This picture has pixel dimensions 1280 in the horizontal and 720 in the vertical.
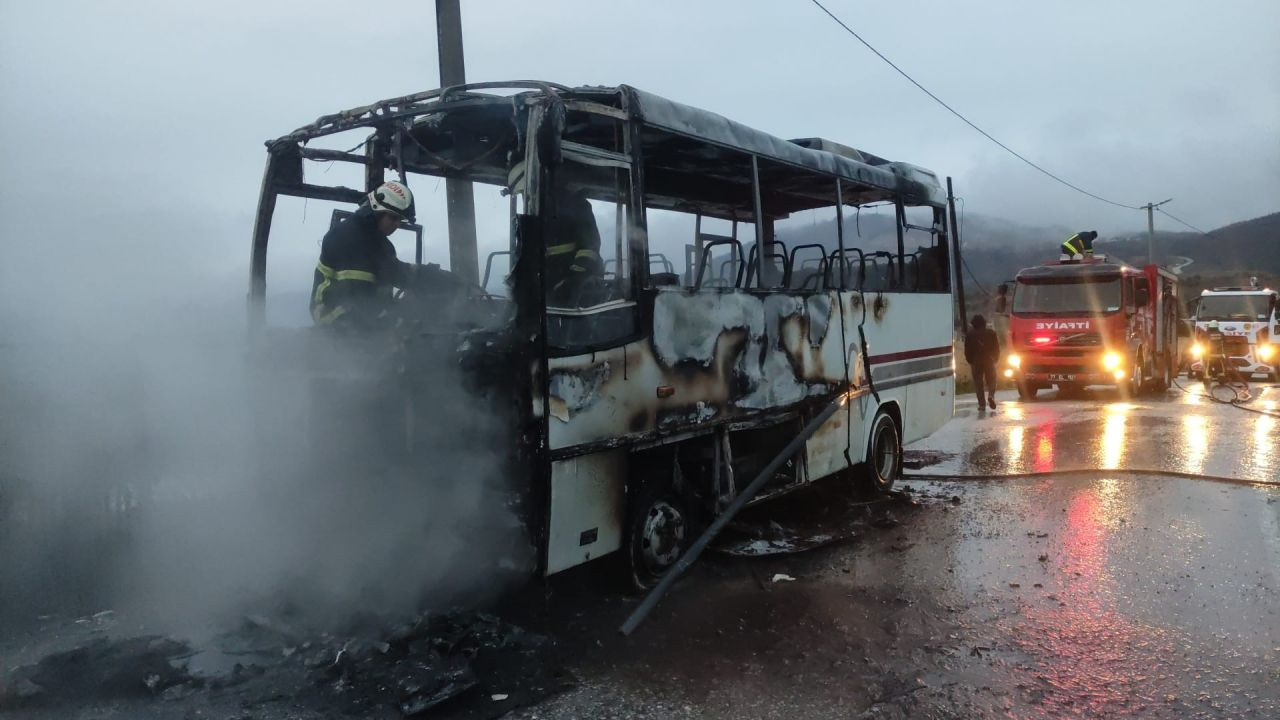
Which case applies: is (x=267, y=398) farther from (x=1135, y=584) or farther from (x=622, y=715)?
(x=1135, y=584)

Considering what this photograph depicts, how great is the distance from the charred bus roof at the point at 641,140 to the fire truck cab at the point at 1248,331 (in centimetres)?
1846

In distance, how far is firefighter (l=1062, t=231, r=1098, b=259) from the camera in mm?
17812

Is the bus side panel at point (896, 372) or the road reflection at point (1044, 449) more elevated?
the bus side panel at point (896, 372)

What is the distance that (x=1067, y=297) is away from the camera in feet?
55.8

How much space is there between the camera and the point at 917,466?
32.7 ft

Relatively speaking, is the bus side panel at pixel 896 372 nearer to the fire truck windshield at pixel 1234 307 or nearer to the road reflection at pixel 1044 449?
the road reflection at pixel 1044 449

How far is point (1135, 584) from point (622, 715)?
3.56 meters

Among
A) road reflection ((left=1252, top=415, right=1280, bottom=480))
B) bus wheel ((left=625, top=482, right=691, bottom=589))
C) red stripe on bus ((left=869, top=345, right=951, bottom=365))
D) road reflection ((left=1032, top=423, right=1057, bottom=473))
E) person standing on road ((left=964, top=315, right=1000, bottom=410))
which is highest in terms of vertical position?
red stripe on bus ((left=869, top=345, right=951, bottom=365))

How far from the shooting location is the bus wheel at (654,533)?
16.7 ft

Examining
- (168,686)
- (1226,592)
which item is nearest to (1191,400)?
(1226,592)

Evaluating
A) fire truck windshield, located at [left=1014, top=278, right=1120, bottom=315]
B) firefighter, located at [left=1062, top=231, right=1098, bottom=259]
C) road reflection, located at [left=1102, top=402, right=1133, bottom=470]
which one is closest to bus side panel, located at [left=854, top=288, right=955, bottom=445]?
road reflection, located at [left=1102, top=402, right=1133, bottom=470]

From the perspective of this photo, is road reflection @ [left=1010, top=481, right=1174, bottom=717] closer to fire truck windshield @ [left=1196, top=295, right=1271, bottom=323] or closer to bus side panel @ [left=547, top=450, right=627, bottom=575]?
bus side panel @ [left=547, top=450, right=627, bottom=575]

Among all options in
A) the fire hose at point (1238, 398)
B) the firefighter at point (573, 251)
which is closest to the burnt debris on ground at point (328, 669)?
the firefighter at point (573, 251)

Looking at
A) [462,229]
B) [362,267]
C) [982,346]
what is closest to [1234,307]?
[982,346]
